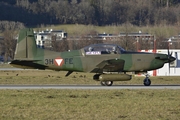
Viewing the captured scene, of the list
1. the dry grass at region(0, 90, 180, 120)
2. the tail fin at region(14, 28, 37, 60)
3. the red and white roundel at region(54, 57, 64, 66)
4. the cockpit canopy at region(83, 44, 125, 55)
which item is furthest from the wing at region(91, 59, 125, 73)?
the dry grass at region(0, 90, 180, 120)

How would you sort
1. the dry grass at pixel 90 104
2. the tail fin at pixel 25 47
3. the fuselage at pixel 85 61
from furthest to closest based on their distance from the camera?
the tail fin at pixel 25 47, the fuselage at pixel 85 61, the dry grass at pixel 90 104

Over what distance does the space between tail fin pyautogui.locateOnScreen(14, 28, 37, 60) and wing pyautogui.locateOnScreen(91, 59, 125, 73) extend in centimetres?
345

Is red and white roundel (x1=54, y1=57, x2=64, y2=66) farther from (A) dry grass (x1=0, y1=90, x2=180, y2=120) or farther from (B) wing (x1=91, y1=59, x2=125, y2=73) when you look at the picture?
(A) dry grass (x1=0, y1=90, x2=180, y2=120)

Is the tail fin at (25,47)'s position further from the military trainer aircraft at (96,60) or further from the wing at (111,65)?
the wing at (111,65)

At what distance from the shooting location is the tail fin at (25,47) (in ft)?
109

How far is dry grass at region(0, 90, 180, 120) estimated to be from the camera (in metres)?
20.7

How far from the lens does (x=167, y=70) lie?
49.3m

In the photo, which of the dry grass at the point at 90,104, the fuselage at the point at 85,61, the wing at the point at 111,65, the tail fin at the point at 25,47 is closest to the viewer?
the dry grass at the point at 90,104

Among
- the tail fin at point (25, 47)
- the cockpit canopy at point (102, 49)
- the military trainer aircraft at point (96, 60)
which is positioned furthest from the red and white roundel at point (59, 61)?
the cockpit canopy at point (102, 49)

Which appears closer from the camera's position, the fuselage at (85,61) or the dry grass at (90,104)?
the dry grass at (90,104)

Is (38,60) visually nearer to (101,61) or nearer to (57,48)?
(101,61)

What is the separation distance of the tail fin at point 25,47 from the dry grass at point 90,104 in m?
4.53

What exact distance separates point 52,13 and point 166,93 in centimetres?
16652

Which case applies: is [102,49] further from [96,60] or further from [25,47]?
[25,47]
